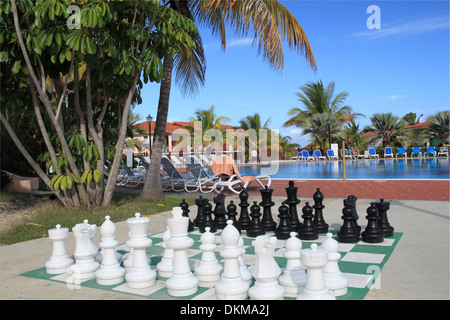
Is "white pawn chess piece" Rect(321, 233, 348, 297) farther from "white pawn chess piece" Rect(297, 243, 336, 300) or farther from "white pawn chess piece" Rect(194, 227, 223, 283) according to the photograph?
"white pawn chess piece" Rect(194, 227, 223, 283)

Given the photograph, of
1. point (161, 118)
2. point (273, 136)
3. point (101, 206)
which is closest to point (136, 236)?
point (101, 206)

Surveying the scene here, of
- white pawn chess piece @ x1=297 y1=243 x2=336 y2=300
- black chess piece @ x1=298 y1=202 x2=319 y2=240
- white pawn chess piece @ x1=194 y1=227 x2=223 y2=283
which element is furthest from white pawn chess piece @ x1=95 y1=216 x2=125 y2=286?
black chess piece @ x1=298 y1=202 x2=319 y2=240

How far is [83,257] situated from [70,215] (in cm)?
337

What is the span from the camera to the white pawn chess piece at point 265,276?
2.50 m

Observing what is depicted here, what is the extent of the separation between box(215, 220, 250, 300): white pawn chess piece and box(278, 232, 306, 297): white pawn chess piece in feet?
0.87

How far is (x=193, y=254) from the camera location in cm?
392

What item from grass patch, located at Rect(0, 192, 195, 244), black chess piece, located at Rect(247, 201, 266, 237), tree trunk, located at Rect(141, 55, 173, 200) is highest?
tree trunk, located at Rect(141, 55, 173, 200)

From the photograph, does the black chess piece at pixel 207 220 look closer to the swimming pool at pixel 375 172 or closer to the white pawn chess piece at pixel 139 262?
the white pawn chess piece at pixel 139 262

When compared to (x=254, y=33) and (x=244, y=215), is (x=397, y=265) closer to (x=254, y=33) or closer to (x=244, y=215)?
(x=244, y=215)

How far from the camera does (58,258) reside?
340 cm

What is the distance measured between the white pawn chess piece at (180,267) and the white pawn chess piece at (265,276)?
1.50ft

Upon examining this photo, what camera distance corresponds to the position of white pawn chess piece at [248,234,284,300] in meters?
2.50

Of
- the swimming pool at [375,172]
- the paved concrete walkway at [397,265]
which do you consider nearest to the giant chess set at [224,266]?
the paved concrete walkway at [397,265]
